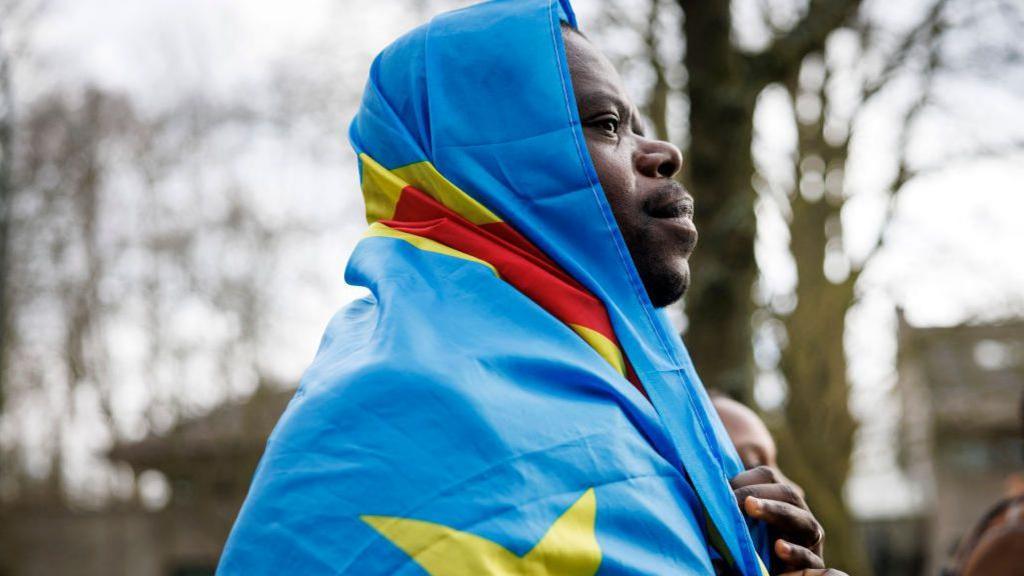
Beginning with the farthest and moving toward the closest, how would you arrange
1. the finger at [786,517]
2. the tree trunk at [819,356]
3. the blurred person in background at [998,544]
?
the tree trunk at [819,356] < the blurred person in background at [998,544] < the finger at [786,517]

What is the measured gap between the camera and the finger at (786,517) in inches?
72.7

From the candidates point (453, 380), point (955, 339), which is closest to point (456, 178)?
point (453, 380)

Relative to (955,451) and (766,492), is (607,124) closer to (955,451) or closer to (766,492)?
(766,492)

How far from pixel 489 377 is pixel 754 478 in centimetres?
56

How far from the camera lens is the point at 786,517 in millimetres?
1870

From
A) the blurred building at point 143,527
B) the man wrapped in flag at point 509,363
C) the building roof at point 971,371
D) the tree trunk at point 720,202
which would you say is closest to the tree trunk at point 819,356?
the building roof at point 971,371

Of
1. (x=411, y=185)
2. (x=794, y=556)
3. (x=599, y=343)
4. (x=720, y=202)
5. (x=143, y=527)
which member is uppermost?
(x=411, y=185)

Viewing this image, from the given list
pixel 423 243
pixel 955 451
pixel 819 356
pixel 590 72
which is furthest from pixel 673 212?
pixel 955 451

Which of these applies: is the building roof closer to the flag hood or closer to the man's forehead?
the man's forehead

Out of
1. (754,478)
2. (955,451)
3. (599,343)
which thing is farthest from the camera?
(955,451)

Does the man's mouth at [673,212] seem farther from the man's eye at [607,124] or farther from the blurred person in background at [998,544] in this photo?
the blurred person in background at [998,544]

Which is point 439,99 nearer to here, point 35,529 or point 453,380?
point 453,380

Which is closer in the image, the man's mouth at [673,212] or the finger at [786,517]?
the finger at [786,517]

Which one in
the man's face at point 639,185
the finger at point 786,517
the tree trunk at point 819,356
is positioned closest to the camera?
the finger at point 786,517
